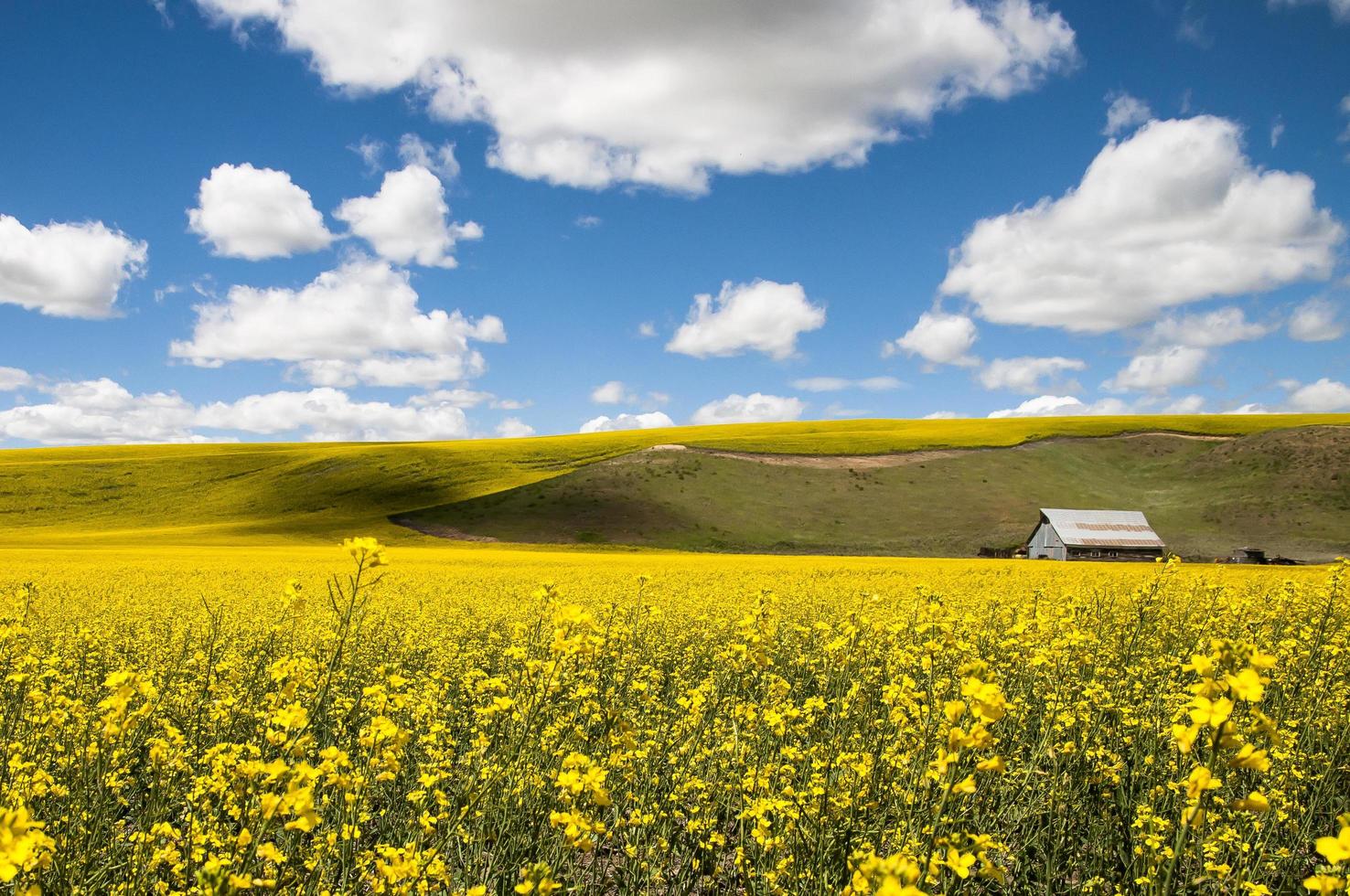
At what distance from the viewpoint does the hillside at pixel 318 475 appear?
144 feet

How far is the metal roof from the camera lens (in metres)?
37.3

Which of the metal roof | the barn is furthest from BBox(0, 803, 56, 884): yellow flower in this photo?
the metal roof

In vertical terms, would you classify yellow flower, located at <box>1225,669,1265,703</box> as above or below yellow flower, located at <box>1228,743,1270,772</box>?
above

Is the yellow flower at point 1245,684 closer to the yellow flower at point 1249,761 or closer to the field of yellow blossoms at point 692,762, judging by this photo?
the field of yellow blossoms at point 692,762

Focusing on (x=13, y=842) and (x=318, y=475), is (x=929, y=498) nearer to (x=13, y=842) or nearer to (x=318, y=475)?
(x=318, y=475)

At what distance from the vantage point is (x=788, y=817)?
12.6 ft

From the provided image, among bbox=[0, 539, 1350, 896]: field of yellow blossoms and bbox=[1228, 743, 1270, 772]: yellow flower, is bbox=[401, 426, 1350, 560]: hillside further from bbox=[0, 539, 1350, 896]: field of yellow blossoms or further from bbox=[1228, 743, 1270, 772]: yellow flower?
bbox=[1228, 743, 1270, 772]: yellow flower

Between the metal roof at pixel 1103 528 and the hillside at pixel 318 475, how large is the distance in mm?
17696

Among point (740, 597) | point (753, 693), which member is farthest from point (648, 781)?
point (740, 597)

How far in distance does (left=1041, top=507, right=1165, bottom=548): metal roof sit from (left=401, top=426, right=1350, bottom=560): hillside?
5.78ft

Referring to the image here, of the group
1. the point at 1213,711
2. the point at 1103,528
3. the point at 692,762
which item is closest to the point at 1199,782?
the point at 1213,711

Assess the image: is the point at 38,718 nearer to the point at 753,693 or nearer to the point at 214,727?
the point at 214,727

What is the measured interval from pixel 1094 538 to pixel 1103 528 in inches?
50.0

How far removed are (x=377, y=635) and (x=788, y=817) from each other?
6.91 m
